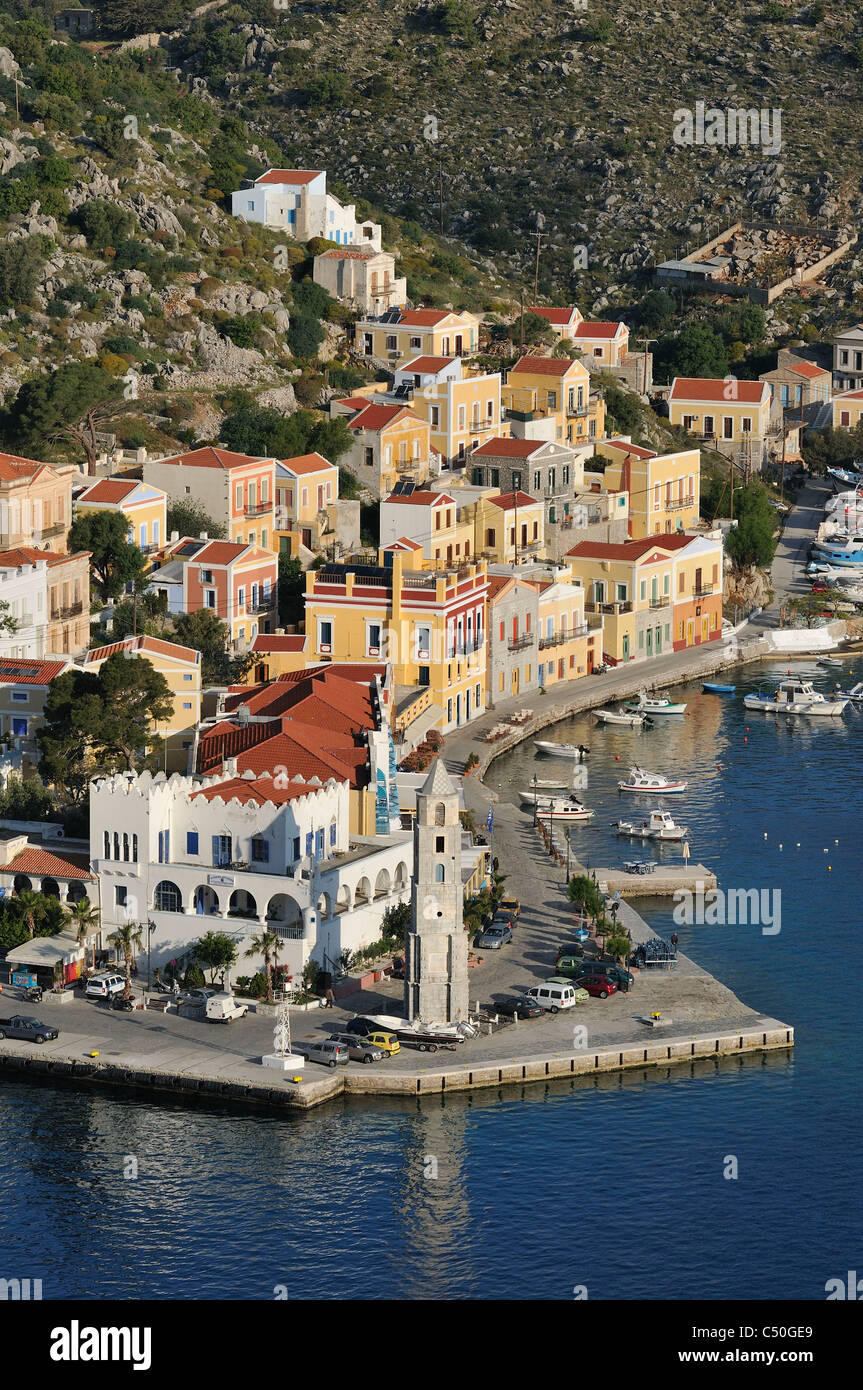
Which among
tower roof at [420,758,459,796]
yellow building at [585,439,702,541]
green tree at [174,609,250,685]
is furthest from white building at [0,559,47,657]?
yellow building at [585,439,702,541]

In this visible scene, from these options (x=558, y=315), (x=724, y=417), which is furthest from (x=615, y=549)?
(x=558, y=315)

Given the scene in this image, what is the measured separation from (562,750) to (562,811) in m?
8.36

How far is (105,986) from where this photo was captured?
212 feet

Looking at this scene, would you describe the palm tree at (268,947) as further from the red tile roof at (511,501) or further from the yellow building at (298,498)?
the red tile roof at (511,501)

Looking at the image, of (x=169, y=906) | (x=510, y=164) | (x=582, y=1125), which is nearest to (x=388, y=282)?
(x=510, y=164)

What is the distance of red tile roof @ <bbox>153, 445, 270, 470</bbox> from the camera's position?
3836 inches

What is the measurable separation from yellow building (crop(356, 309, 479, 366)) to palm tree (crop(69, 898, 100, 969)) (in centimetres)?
5431

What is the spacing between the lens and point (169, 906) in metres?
66.6

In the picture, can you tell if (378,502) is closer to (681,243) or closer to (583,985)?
(583,985)

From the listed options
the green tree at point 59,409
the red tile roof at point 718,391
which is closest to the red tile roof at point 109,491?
the green tree at point 59,409

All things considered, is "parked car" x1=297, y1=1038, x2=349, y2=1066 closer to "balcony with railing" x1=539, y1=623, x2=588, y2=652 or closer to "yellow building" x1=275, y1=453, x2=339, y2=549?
"balcony with railing" x1=539, y1=623, x2=588, y2=652

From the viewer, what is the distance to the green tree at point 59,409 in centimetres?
9981

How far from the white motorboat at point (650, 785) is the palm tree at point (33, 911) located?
2444 centimetres

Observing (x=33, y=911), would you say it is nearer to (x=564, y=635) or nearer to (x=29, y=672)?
(x=29, y=672)
